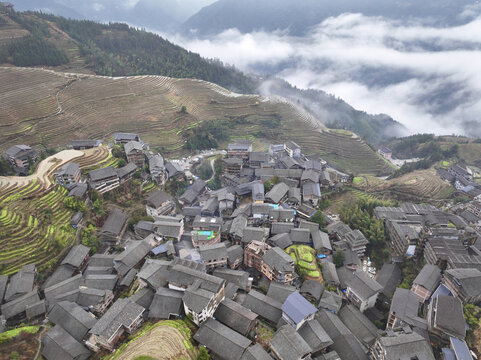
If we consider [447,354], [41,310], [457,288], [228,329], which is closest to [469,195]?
[457,288]

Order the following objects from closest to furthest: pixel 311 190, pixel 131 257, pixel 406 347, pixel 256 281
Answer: pixel 406 347 < pixel 256 281 < pixel 131 257 < pixel 311 190

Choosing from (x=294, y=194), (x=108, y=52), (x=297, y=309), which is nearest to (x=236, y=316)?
(x=297, y=309)

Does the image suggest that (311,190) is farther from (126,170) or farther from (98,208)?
(98,208)

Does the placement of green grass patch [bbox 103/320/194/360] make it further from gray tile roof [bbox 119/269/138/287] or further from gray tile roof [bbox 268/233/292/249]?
gray tile roof [bbox 268/233/292/249]

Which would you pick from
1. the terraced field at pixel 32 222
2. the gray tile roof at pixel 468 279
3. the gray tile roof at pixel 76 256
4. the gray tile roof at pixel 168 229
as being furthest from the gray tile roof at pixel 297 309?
the terraced field at pixel 32 222

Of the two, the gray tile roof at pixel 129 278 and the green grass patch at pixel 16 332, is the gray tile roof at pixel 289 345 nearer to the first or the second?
the gray tile roof at pixel 129 278

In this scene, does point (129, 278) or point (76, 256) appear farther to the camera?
point (76, 256)
